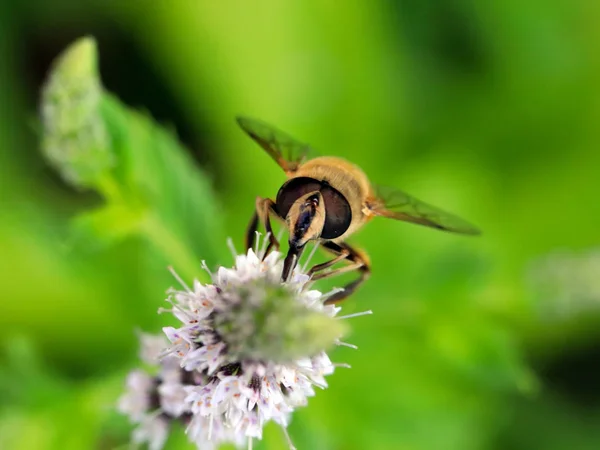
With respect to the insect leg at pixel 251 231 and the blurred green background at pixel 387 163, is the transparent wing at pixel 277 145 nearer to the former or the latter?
the insect leg at pixel 251 231

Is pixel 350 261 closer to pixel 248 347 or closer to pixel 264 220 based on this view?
pixel 264 220

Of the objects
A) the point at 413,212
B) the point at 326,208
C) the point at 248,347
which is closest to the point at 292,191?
the point at 326,208

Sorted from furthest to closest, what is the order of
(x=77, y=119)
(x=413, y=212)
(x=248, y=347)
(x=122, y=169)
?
(x=122, y=169)
(x=77, y=119)
(x=413, y=212)
(x=248, y=347)

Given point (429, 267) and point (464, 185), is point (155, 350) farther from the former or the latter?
point (464, 185)

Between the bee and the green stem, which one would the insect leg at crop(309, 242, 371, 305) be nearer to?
the bee

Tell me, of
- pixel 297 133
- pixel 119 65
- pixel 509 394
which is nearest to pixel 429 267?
pixel 509 394

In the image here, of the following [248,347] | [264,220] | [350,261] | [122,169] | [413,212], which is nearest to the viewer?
[248,347]

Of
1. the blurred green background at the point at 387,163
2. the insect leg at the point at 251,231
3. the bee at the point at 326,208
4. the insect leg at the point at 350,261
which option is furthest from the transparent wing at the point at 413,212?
the blurred green background at the point at 387,163
